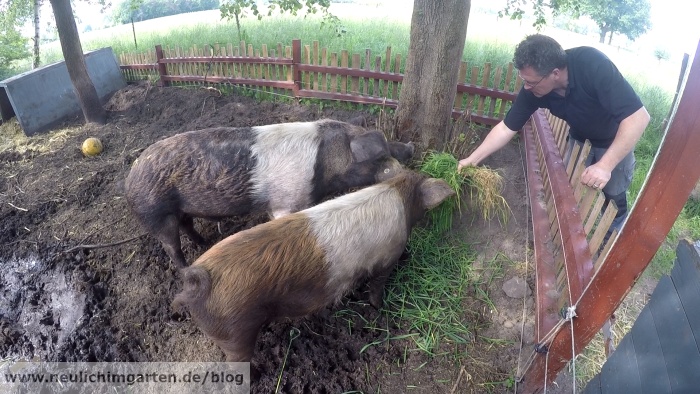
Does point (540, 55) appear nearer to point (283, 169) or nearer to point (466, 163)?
point (466, 163)

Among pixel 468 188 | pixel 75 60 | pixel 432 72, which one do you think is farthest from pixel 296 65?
pixel 468 188

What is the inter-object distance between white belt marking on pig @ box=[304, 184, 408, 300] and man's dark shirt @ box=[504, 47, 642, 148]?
136cm

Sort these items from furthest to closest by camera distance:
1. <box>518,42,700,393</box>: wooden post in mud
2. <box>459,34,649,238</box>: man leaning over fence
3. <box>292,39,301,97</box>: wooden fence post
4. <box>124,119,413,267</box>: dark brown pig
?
<box>292,39,301,97</box>: wooden fence post, <box>124,119,413,267</box>: dark brown pig, <box>459,34,649,238</box>: man leaning over fence, <box>518,42,700,393</box>: wooden post in mud

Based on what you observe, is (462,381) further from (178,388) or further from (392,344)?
(178,388)

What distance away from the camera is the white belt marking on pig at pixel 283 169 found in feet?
12.2

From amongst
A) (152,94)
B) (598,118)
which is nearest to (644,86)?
(598,118)

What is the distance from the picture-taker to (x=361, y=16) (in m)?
12.9

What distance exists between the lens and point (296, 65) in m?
6.86

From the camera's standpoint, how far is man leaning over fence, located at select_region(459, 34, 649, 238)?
106 inches

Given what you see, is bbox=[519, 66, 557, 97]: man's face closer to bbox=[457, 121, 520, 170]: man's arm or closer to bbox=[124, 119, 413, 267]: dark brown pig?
bbox=[457, 121, 520, 170]: man's arm

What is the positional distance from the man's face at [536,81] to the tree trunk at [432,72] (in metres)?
1.22

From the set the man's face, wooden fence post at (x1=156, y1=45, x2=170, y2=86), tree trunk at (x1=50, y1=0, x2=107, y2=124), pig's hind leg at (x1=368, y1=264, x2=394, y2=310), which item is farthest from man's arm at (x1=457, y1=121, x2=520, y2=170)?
wooden fence post at (x1=156, y1=45, x2=170, y2=86)

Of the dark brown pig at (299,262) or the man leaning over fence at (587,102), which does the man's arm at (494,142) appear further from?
the dark brown pig at (299,262)

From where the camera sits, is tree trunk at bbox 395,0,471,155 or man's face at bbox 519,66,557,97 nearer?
man's face at bbox 519,66,557,97
